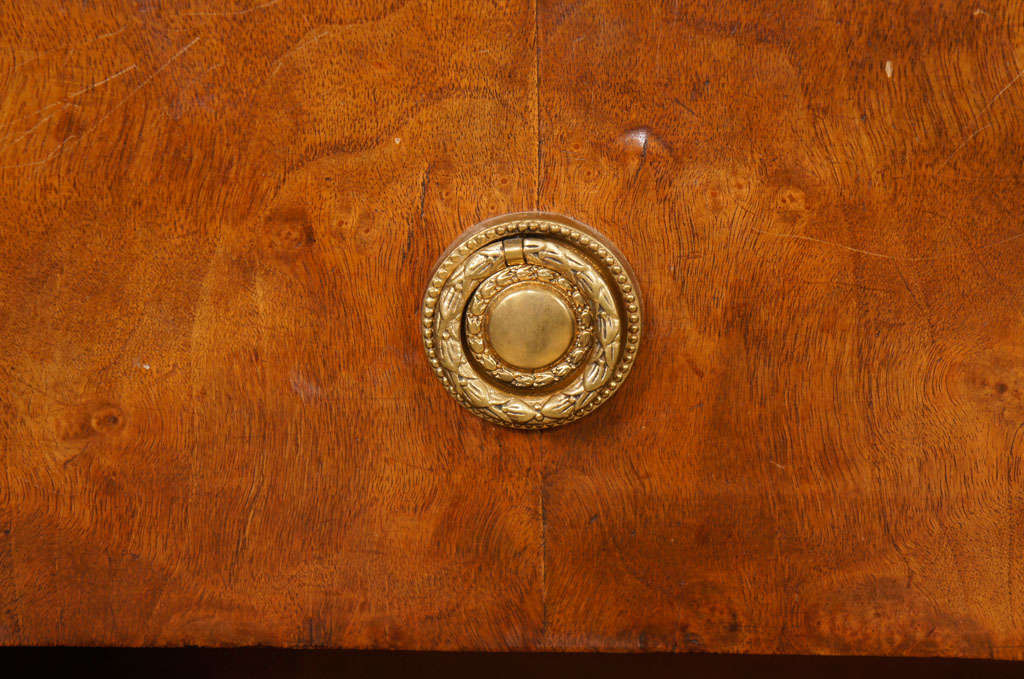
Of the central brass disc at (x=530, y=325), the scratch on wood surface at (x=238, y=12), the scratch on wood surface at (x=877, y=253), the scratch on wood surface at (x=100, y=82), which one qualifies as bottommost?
the central brass disc at (x=530, y=325)

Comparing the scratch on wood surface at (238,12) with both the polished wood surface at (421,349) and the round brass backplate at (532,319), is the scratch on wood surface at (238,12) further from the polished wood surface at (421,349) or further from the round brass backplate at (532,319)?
the round brass backplate at (532,319)

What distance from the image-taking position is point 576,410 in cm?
38

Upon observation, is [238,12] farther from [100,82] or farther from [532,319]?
[532,319]

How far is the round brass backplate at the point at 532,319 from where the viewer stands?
362 mm

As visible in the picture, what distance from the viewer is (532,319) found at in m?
0.36

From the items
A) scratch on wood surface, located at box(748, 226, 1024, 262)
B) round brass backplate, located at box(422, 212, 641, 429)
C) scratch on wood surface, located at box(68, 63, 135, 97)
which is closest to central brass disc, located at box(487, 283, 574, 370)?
round brass backplate, located at box(422, 212, 641, 429)

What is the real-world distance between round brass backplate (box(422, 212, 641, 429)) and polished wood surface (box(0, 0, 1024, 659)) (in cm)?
2

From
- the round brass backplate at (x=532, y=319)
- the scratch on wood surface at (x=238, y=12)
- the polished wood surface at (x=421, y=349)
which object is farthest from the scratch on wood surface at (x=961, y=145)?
the scratch on wood surface at (x=238, y=12)

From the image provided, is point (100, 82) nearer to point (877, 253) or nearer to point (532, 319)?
point (532, 319)

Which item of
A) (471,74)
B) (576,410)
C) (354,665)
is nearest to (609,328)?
(576,410)

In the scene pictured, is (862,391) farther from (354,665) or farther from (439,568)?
(354,665)

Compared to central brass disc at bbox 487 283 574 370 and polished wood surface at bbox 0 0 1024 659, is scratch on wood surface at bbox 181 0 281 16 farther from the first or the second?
central brass disc at bbox 487 283 574 370

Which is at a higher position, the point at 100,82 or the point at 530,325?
the point at 100,82

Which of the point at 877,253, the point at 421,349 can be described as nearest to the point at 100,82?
the point at 421,349
